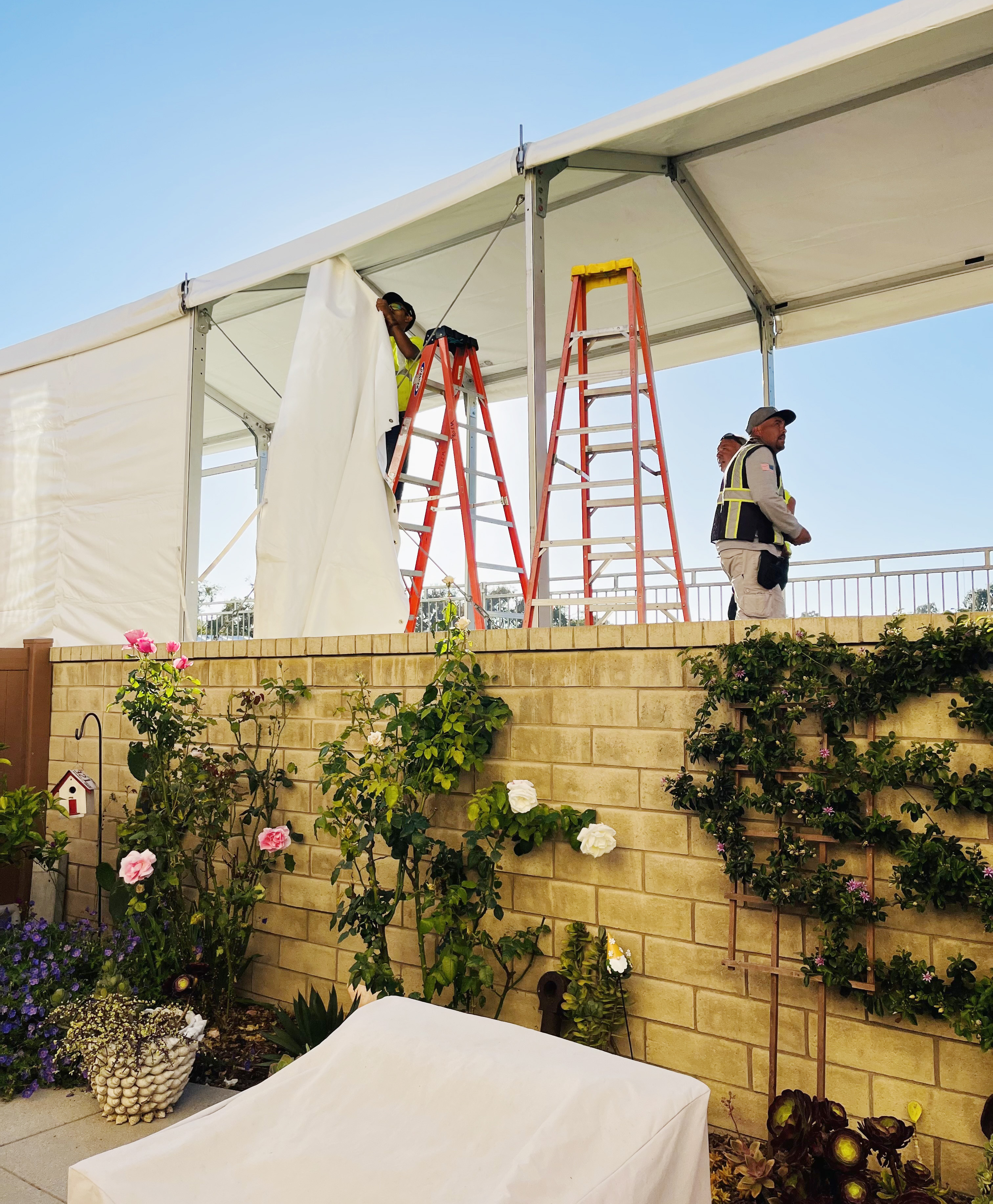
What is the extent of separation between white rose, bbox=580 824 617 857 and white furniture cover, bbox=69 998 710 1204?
1.18 metres

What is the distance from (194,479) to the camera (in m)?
5.11

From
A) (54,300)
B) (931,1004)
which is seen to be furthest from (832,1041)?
(54,300)

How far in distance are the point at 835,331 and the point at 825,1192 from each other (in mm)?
5180

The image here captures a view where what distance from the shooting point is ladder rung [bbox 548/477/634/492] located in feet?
12.8

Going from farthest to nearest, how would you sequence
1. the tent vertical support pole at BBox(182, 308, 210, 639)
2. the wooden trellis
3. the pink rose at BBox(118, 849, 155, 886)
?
the tent vertical support pole at BBox(182, 308, 210, 639) < the pink rose at BBox(118, 849, 155, 886) < the wooden trellis

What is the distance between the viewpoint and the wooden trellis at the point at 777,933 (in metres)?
2.54

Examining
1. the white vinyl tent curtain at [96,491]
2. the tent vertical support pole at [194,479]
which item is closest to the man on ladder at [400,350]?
the tent vertical support pole at [194,479]

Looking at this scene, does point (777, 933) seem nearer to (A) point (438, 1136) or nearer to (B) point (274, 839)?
(A) point (438, 1136)

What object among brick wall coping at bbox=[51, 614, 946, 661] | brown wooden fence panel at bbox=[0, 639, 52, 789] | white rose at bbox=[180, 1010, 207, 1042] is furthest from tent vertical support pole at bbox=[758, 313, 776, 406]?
brown wooden fence panel at bbox=[0, 639, 52, 789]

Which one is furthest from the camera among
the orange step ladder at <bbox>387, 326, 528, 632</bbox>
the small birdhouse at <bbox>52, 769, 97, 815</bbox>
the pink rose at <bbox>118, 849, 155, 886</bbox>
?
the orange step ladder at <bbox>387, 326, 528, 632</bbox>

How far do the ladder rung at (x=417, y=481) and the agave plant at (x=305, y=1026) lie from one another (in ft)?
8.55

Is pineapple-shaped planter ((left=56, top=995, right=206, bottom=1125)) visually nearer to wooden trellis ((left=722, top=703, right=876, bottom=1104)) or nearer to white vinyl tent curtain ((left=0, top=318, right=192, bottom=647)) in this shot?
wooden trellis ((left=722, top=703, right=876, bottom=1104))

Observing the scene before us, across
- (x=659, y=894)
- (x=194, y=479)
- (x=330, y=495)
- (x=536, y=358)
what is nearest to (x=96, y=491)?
(x=194, y=479)

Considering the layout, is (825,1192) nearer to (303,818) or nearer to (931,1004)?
(931,1004)
